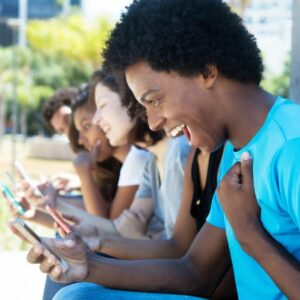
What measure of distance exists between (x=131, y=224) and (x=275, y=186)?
1767 millimetres

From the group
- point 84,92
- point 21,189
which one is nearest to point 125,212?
point 21,189

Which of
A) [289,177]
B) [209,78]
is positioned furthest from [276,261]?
[209,78]

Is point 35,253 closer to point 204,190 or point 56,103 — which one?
point 204,190

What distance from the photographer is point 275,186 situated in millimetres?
1723

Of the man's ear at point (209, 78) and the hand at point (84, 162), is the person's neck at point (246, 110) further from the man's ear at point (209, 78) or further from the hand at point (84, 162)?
the hand at point (84, 162)

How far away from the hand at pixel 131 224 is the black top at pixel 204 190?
0.77 m

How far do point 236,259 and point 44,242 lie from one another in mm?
548

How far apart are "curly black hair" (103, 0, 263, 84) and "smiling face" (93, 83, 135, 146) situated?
1492 mm

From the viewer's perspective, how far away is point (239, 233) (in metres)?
1.80

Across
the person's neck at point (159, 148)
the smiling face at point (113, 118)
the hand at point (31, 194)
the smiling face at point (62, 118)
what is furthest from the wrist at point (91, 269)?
the smiling face at point (62, 118)

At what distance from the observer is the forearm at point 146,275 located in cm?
210

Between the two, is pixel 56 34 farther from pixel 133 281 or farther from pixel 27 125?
pixel 133 281

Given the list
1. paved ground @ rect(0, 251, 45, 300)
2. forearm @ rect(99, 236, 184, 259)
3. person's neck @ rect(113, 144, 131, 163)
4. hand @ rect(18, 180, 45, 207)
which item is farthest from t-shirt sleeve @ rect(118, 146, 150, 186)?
forearm @ rect(99, 236, 184, 259)

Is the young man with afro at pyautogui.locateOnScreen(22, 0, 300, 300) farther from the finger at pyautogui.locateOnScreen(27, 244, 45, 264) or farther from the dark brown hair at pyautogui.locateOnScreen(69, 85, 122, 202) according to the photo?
the dark brown hair at pyautogui.locateOnScreen(69, 85, 122, 202)
